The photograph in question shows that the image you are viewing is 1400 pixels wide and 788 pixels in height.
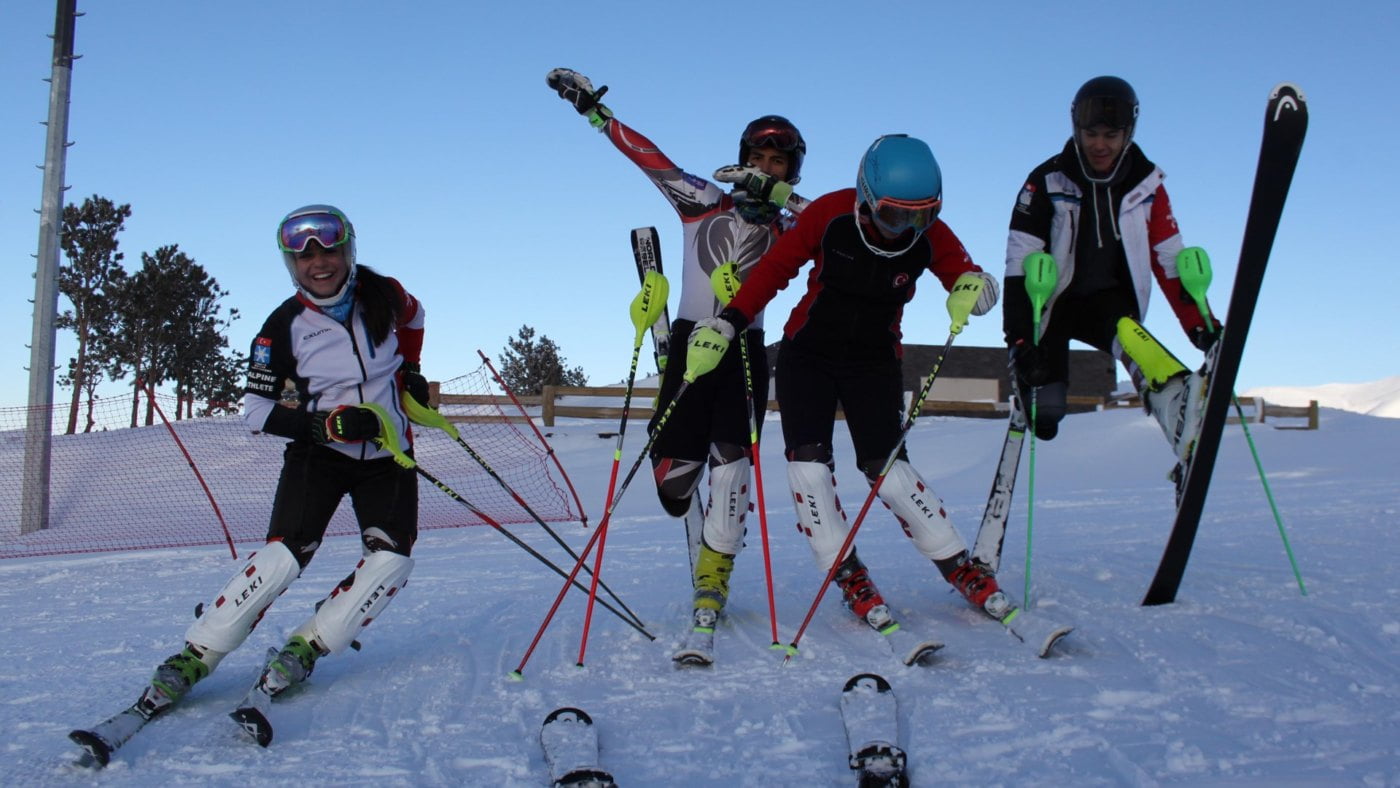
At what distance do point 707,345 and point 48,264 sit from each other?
Result: 10.7 metres

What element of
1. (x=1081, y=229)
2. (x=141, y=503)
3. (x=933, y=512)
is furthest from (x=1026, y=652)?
(x=141, y=503)

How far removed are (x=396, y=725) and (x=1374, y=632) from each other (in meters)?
3.31

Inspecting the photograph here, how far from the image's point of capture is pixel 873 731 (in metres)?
2.68

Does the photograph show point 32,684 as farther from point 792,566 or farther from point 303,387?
point 792,566

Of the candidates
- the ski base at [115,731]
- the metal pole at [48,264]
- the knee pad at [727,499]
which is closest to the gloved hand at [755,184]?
the knee pad at [727,499]

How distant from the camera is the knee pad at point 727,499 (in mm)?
4238

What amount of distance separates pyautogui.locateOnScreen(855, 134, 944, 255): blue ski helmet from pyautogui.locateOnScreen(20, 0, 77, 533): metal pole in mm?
10846

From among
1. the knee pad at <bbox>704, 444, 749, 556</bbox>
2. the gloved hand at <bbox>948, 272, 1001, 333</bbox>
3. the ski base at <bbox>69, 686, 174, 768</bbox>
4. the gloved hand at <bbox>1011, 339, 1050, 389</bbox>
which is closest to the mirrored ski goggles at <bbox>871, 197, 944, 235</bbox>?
the gloved hand at <bbox>948, 272, 1001, 333</bbox>

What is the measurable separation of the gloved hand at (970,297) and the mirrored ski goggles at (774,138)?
3.54 ft

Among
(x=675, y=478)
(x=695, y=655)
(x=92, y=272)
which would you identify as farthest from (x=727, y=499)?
(x=92, y=272)

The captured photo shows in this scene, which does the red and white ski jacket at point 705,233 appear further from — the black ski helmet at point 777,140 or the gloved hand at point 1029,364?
the gloved hand at point 1029,364

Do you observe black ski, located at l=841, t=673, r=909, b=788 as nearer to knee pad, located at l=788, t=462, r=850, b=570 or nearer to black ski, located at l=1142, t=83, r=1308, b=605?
knee pad, located at l=788, t=462, r=850, b=570

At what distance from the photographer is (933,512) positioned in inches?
156

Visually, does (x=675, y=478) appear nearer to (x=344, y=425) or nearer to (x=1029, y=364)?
(x=344, y=425)
